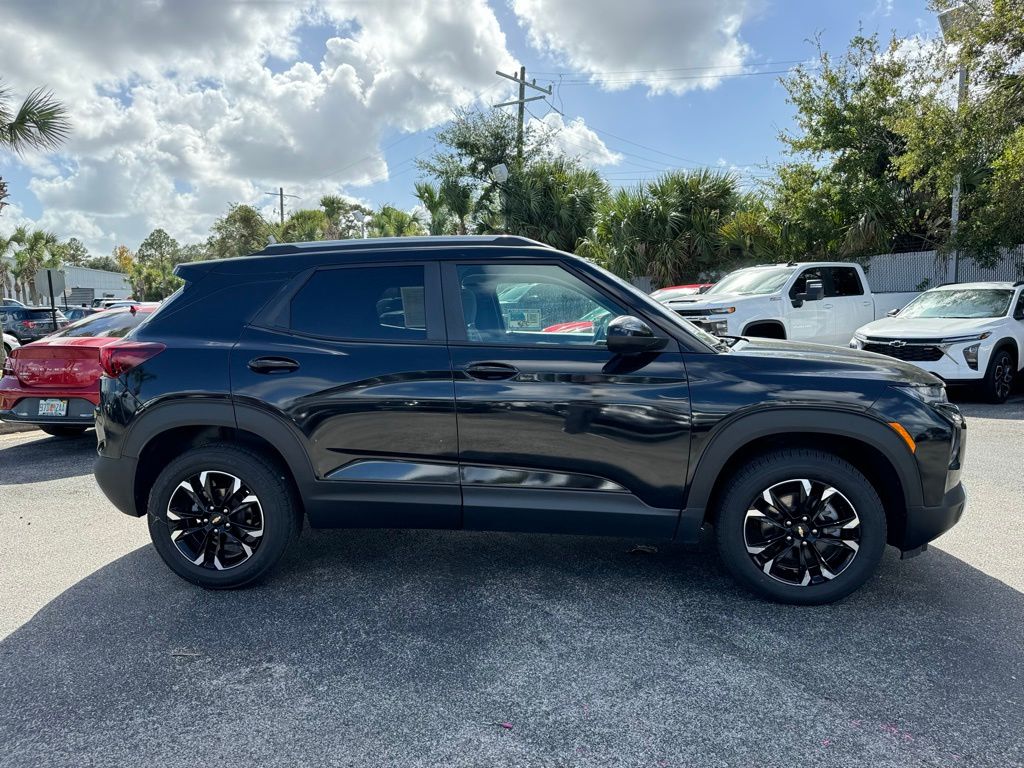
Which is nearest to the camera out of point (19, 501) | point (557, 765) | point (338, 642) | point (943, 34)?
point (557, 765)

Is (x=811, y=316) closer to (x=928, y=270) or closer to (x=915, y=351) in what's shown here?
(x=915, y=351)

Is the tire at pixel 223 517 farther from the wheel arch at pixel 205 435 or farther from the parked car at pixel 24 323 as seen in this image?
the parked car at pixel 24 323

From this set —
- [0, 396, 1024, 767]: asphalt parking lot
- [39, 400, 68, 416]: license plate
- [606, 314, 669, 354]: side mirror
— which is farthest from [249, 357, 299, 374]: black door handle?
[39, 400, 68, 416]: license plate

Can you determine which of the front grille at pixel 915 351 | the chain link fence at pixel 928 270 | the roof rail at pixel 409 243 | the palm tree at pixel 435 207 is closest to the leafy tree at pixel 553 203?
the palm tree at pixel 435 207

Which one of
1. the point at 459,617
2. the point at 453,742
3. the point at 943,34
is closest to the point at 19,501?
the point at 459,617

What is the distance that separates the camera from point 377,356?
3369 mm

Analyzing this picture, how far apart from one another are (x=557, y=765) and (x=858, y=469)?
209cm

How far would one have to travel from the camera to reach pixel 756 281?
11.0 m

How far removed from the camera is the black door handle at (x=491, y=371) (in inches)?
128

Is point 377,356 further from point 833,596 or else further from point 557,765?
point 833,596

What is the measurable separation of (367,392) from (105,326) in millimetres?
6154

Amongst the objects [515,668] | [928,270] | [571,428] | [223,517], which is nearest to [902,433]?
[571,428]

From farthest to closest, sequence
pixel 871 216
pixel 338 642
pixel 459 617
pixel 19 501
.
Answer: pixel 871 216 < pixel 19 501 < pixel 459 617 < pixel 338 642

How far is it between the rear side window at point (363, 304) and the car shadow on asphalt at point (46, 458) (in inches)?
162
